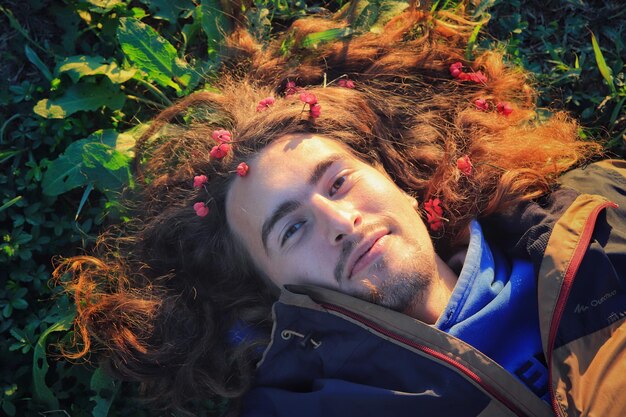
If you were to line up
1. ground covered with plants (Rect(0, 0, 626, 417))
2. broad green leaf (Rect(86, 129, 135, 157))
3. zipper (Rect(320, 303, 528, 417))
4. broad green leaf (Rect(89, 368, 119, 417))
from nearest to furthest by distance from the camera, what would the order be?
1. zipper (Rect(320, 303, 528, 417))
2. broad green leaf (Rect(89, 368, 119, 417))
3. ground covered with plants (Rect(0, 0, 626, 417))
4. broad green leaf (Rect(86, 129, 135, 157))

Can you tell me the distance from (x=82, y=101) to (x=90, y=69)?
19 centimetres

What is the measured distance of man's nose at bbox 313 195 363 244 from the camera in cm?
284

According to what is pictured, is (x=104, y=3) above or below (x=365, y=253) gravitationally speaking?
above

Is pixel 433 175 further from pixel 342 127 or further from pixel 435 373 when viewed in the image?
pixel 435 373

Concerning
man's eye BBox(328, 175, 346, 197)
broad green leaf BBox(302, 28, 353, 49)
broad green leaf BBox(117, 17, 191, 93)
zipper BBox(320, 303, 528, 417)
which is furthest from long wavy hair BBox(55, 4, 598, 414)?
zipper BBox(320, 303, 528, 417)

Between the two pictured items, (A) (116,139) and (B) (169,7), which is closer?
(A) (116,139)

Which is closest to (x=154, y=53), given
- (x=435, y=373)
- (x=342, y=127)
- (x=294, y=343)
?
(x=342, y=127)

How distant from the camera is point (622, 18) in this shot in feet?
13.1

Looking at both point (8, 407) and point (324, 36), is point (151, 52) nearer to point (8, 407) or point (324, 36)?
point (324, 36)

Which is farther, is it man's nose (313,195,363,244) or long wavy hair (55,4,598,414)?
long wavy hair (55,4,598,414)

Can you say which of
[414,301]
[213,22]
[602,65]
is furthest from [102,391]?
[602,65]

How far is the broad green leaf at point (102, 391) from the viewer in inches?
133

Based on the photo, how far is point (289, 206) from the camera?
2.96 meters

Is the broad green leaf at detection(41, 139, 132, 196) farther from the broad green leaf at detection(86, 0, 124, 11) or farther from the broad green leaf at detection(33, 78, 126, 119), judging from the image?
the broad green leaf at detection(86, 0, 124, 11)
